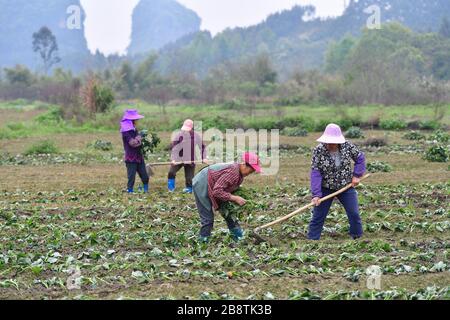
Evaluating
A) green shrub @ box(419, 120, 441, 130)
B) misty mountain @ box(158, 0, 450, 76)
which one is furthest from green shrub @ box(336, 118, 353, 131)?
misty mountain @ box(158, 0, 450, 76)

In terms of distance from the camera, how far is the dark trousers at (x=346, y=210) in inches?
359

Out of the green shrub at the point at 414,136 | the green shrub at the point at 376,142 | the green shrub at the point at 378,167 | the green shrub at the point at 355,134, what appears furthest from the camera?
the green shrub at the point at 355,134

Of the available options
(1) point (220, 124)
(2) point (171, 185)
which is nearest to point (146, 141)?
(2) point (171, 185)

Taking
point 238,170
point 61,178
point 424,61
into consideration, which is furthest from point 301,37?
point 238,170

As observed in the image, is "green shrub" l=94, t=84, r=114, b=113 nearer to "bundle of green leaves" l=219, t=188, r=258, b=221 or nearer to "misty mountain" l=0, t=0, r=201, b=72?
"bundle of green leaves" l=219, t=188, r=258, b=221

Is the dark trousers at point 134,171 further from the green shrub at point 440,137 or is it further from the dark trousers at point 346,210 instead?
the green shrub at point 440,137

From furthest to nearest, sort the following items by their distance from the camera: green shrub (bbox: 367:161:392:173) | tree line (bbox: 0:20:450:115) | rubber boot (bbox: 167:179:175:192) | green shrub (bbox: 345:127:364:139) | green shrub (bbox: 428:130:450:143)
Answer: tree line (bbox: 0:20:450:115)
green shrub (bbox: 345:127:364:139)
green shrub (bbox: 428:130:450:143)
green shrub (bbox: 367:161:392:173)
rubber boot (bbox: 167:179:175:192)

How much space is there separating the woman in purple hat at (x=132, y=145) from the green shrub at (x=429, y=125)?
16.0 meters

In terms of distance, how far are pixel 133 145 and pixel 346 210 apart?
16.3ft

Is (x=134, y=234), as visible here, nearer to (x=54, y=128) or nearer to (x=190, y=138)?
(x=190, y=138)

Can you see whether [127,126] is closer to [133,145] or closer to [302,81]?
[133,145]

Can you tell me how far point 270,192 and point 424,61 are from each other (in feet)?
152

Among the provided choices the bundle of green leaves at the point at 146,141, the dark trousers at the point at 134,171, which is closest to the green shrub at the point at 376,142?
the bundle of green leaves at the point at 146,141

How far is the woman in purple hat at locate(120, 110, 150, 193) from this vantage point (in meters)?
13.0
